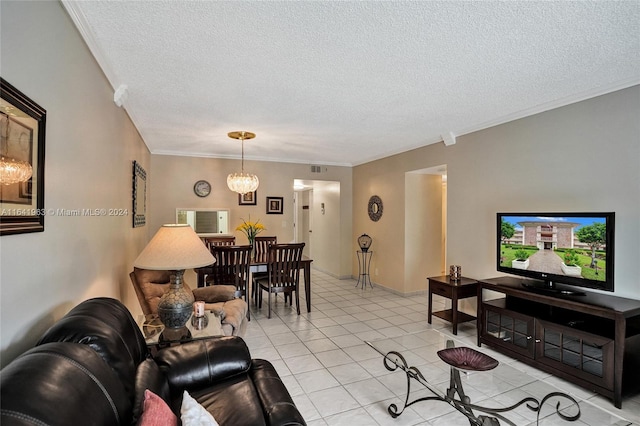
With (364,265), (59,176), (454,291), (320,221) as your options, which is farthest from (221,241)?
(59,176)

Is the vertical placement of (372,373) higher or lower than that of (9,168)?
lower

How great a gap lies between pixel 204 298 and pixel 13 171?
2566 millimetres

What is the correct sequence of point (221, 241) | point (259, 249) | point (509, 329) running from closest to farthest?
1. point (509, 329)
2. point (221, 241)
3. point (259, 249)

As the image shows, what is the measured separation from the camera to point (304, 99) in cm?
300

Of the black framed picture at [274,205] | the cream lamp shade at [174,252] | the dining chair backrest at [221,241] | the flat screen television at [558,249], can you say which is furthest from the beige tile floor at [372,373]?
the black framed picture at [274,205]

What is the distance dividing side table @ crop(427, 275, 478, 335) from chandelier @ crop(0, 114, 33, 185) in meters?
3.70

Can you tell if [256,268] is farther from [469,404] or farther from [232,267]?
[469,404]

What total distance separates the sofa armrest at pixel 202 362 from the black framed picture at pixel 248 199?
405 cm

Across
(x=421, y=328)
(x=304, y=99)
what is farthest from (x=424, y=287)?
(x=304, y=99)

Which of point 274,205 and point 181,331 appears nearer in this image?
point 181,331

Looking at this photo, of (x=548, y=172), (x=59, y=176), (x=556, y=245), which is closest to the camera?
(x=59, y=176)

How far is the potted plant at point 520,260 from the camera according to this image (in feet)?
10.3

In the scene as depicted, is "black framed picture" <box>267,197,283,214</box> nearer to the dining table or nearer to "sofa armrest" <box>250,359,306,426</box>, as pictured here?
the dining table

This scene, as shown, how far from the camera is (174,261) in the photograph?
84.5 inches
